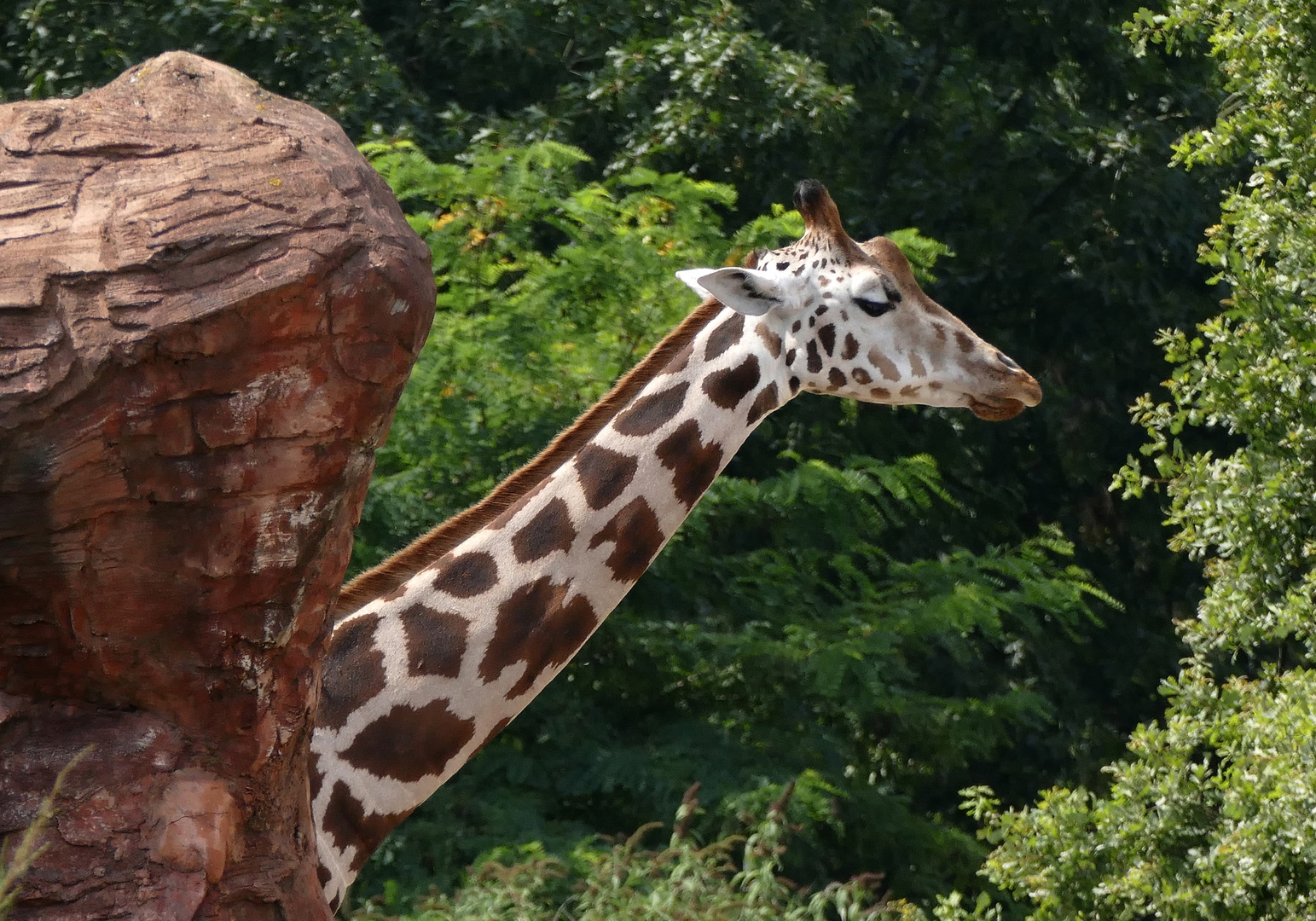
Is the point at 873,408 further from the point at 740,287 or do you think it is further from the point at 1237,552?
the point at 740,287

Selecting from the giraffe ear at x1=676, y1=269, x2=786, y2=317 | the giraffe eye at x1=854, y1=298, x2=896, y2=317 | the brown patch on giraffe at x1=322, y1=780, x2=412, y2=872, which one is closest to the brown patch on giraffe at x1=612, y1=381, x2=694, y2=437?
the giraffe ear at x1=676, y1=269, x2=786, y2=317

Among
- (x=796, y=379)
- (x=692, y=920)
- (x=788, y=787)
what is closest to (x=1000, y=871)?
(x=788, y=787)

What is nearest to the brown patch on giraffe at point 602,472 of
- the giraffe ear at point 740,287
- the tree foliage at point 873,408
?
the giraffe ear at point 740,287

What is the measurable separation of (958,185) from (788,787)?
608cm

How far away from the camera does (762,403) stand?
4625 millimetres

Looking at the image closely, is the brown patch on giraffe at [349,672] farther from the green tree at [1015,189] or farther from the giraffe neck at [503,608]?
the green tree at [1015,189]

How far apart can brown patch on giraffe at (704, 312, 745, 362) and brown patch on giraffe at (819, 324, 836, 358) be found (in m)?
0.24

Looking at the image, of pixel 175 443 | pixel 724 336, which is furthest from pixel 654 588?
pixel 175 443

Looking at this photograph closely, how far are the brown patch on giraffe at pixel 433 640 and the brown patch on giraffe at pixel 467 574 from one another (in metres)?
0.07

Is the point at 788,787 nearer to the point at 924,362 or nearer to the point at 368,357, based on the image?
the point at 924,362

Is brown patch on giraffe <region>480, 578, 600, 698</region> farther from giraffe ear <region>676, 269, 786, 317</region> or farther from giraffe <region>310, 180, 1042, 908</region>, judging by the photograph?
giraffe ear <region>676, 269, 786, 317</region>

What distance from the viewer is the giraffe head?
4.74 metres

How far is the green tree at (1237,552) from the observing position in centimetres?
516

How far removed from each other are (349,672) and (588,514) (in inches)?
29.7
